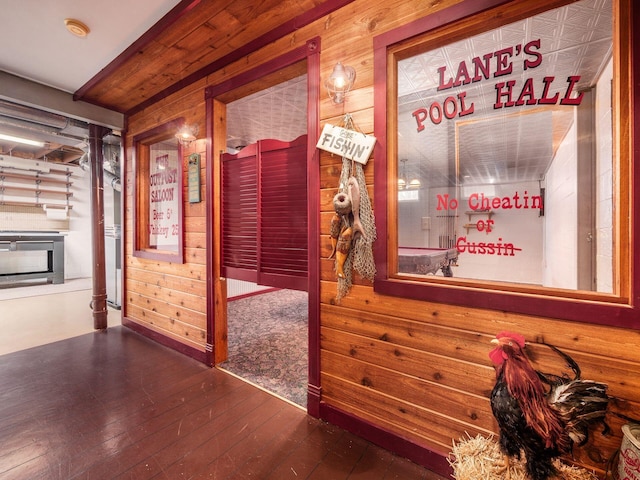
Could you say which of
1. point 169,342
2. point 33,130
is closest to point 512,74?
point 169,342

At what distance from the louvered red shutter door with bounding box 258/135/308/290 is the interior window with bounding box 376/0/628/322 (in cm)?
70

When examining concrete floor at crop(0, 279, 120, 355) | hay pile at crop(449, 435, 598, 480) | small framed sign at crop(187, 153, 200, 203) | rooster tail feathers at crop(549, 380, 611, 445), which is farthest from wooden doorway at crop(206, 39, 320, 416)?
concrete floor at crop(0, 279, 120, 355)

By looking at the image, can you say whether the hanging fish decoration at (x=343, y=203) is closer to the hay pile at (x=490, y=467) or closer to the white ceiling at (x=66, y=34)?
the hay pile at (x=490, y=467)

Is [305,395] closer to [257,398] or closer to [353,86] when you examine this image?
[257,398]

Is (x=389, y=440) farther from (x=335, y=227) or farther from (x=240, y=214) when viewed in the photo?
(x=240, y=214)

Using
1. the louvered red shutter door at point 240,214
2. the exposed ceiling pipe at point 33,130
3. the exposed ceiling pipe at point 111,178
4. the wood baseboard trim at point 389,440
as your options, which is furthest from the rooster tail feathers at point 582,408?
the exposed ceiling pipe at point 111,178

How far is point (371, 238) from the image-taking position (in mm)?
1649

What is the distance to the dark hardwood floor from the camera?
151 centimetres

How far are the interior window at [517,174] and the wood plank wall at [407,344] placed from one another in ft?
0.53

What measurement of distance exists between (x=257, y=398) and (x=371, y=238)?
5.05ft

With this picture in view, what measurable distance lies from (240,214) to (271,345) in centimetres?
159

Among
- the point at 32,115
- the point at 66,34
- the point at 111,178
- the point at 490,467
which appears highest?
the point at 66,34

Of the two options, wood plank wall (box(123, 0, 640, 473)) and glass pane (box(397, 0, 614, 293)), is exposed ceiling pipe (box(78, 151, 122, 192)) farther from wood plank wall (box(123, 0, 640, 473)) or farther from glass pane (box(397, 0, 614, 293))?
glass pane (box(397, 0, 614, 293))

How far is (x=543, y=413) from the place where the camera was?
107cm
